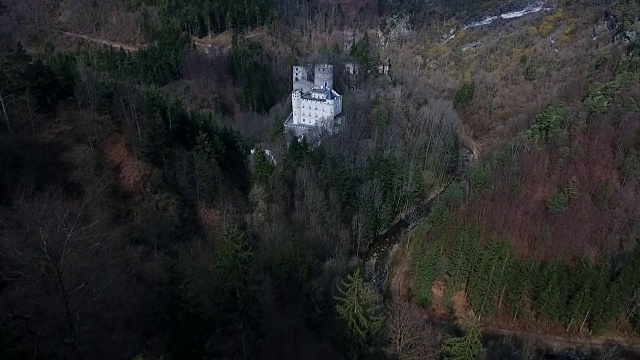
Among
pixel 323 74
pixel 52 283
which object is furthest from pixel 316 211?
pixel 323 74

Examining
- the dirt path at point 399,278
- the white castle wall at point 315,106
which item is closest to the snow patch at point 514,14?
the white castle wall at point 315,106

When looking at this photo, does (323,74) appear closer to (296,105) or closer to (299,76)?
(299,76)

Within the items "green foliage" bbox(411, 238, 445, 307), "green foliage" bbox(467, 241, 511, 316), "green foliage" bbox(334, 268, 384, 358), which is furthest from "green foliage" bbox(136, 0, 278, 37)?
"green foliage" bbox(334, 268, 384, 358)

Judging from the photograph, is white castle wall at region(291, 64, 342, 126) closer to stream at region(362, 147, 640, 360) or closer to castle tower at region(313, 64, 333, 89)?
castle tower at region(313, 64, 333, 89)

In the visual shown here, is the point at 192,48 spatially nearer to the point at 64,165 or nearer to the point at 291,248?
the point at 64,165

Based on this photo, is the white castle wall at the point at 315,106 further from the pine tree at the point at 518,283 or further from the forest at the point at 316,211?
the pine tree at the point at 518,283

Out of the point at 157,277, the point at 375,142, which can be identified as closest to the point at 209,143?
the point at 157,277
